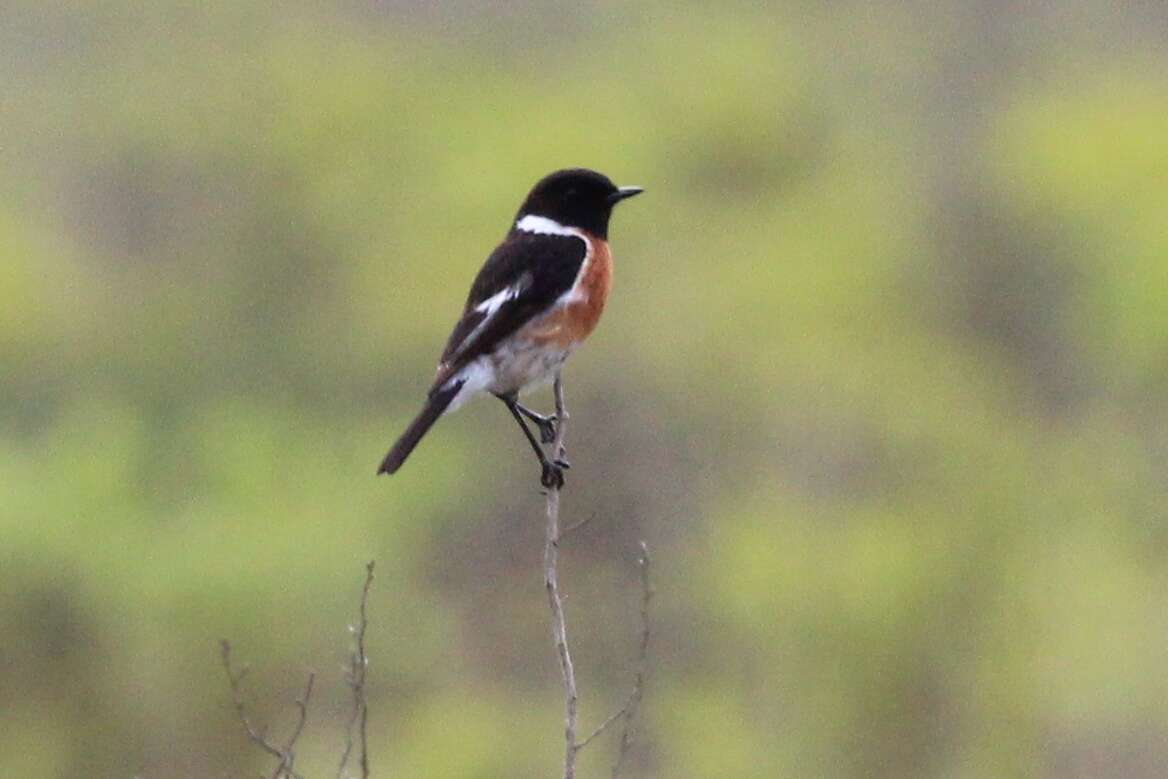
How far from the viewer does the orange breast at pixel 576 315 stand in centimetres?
A: 442

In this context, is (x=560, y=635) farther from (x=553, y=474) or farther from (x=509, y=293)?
(x=509, y=293)

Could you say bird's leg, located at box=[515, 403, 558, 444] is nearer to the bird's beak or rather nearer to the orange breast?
the orange breast

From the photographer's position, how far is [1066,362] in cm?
1952

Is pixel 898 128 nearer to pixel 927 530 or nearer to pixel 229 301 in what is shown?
pixel 229 301

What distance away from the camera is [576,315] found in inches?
175

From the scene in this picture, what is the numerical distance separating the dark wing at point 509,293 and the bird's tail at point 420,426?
4 centimetres

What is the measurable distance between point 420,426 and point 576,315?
456mm

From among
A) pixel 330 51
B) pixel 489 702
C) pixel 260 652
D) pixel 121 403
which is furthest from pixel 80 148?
pixel 260 652

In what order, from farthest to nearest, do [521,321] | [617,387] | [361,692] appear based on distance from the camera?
[617,387] → [521,321] → [361,692]

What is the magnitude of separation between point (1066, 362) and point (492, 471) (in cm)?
576

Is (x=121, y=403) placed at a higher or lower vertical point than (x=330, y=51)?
lower

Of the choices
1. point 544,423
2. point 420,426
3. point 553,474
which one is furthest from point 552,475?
point 544,423

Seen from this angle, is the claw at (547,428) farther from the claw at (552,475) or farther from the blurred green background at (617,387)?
the blurred green background at (617,387)

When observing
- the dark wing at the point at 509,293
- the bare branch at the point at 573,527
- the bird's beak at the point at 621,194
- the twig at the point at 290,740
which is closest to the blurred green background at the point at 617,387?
the bird's beak at the point at 621,194
